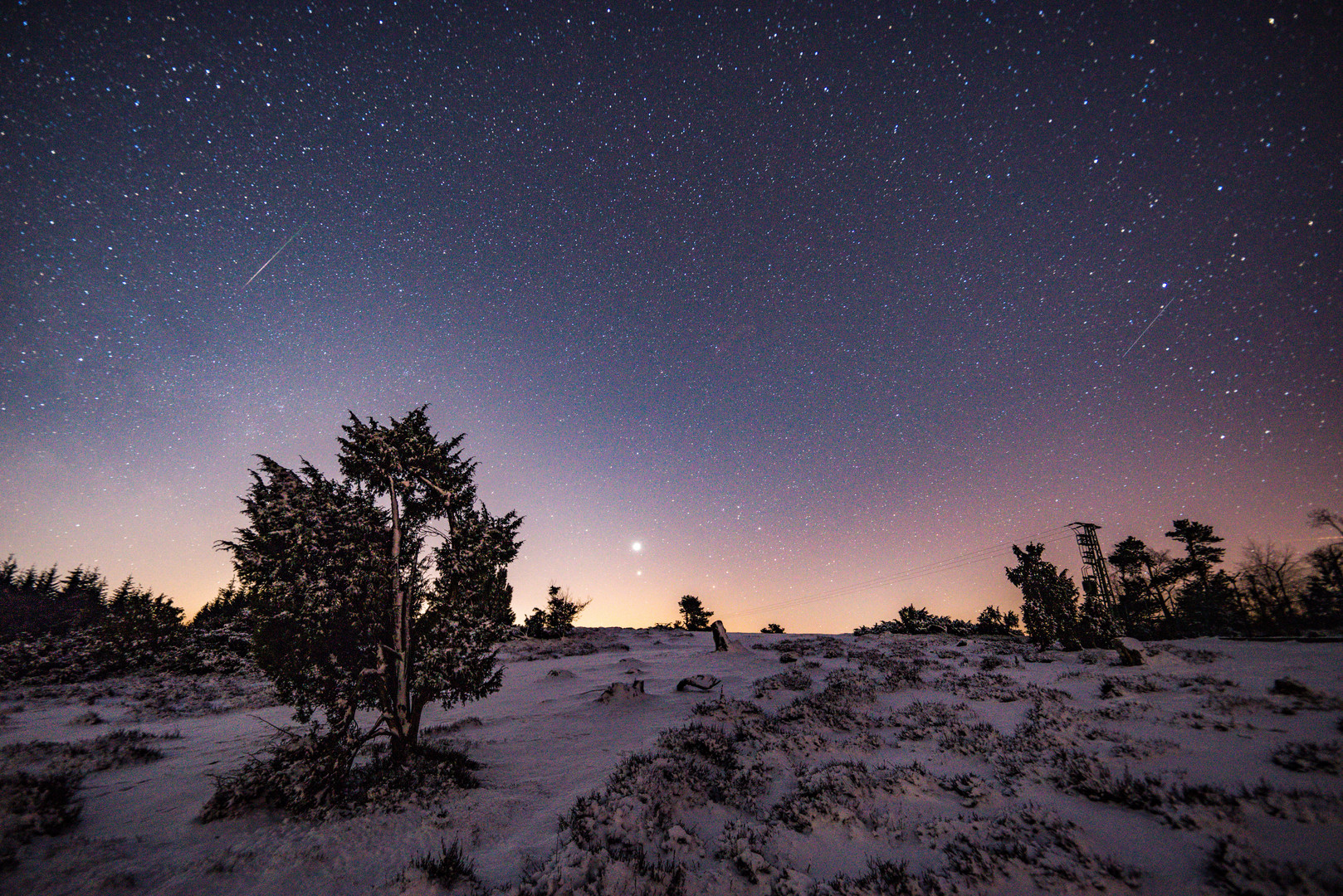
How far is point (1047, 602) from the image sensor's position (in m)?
27.5

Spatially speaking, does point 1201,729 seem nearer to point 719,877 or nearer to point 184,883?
point 719,877

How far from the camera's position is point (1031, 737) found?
10.4 m

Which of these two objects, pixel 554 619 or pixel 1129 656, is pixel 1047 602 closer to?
pixel 1129 656

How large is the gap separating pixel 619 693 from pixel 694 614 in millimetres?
43332

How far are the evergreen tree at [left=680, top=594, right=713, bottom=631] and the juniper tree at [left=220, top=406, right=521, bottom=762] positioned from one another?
168 ft

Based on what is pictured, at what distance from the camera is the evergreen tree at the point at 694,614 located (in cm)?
5987

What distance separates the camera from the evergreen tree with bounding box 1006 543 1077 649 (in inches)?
1014

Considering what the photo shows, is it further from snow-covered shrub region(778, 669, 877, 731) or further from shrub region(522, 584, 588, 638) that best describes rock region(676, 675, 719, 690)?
shrub region(522, 584, 588, 638)

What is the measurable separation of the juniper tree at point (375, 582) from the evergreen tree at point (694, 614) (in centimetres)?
5120

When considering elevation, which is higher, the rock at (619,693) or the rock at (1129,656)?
the rock at (1129,656)

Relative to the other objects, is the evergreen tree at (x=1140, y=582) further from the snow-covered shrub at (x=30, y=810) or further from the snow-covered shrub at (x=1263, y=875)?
the snow-covered shrub at (x=30, y=810)

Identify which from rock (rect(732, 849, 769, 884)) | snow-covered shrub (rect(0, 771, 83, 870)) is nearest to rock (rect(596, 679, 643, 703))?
rock (rect(732, 849, 769, 884))

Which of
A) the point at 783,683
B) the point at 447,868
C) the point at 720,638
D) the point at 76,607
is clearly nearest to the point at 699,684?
the point at 783,683

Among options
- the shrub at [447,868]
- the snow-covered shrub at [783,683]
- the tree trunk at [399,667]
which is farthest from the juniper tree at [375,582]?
the snow-covered shrub at [783,683]
